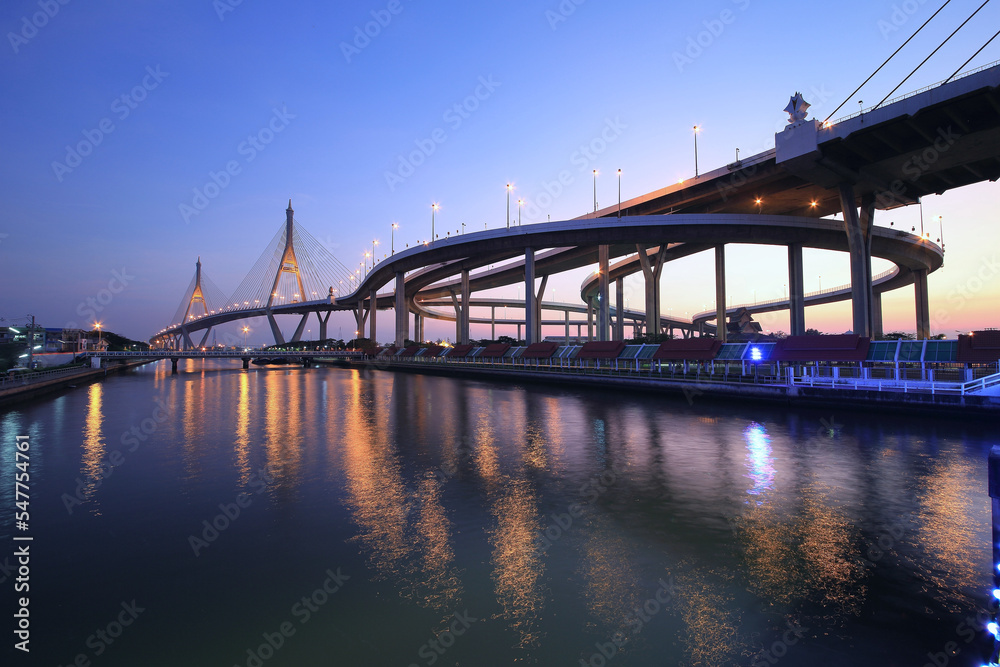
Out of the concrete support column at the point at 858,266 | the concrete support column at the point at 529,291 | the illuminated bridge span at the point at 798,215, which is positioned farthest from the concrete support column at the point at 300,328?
the concrete support column at the point at 858,266

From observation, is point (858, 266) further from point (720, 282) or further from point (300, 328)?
point (300, 328)

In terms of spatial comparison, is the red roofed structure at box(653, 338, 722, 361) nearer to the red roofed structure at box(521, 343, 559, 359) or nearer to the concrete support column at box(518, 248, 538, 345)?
the red roofed structure at box(521, 343, 559, 359)

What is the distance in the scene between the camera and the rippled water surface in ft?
17.3

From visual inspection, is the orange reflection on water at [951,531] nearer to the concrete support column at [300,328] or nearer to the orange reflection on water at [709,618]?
the orange reflection on water at [709,618]

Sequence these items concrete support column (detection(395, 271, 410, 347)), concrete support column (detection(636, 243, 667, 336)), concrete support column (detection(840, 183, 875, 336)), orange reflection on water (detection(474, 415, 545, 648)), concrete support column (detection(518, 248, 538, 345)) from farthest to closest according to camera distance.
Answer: concrete support column (detection(395, 271, 410, 347)) → concrete support column (detection(518, 248, 538, 345)) → concrete support column (detection(636, 243, 667, 336)) → concrete support column (detection(840, 183, 875, 336)) → orange reflection on water (detection(474, 415, 545, 648))

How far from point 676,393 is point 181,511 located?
1038 inches

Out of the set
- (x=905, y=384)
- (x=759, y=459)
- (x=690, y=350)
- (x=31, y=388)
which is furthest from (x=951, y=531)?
(x=31, y=388)

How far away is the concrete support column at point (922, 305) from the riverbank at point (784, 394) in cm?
6108

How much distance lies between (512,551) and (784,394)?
22.2 meters

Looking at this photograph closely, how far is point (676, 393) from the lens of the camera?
29500 mm

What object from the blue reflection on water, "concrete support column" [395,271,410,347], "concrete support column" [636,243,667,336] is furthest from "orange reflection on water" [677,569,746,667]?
"concrete support column" [395,271,410,347]

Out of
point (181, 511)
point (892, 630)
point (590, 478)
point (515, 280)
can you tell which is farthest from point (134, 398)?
point (515, 280)

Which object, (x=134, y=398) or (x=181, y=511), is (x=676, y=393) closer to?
(x=181, y=511)

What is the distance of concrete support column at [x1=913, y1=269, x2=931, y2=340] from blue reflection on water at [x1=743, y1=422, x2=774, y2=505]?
7010 centimetres
